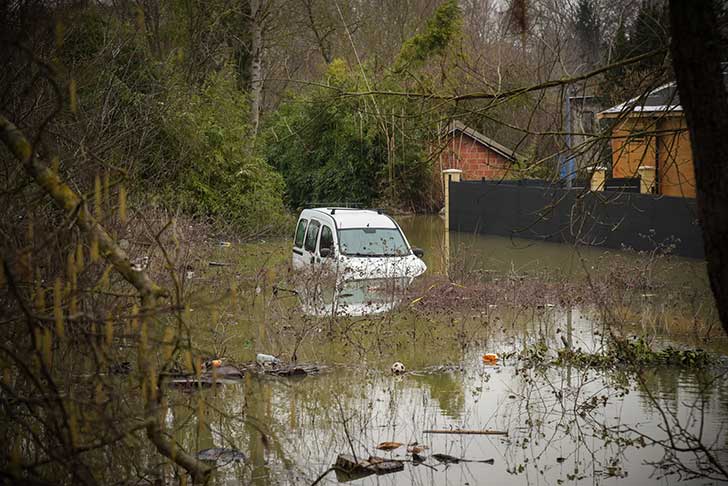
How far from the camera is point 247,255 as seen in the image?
24.5 meters

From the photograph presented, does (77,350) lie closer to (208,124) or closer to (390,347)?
(390,347)

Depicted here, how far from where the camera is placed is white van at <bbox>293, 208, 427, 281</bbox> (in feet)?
55.2

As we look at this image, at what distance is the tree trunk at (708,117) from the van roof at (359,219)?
13113 mm

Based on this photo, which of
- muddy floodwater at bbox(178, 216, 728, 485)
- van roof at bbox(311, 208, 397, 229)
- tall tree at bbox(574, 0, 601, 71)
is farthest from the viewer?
van roof at bbox(311, 208, 397, 229)

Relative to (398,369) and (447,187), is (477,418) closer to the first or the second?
(398,369)

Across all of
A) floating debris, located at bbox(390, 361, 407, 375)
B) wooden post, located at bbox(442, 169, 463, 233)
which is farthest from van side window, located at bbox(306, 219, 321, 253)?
wooden post, located at bbox(442, 169, 463, 233)

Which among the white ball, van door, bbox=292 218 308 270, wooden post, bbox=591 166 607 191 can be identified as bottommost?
the white ball

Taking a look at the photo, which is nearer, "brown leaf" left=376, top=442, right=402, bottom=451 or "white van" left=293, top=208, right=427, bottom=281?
"brown leaf" left=376, top=442, right=402, bottom=451

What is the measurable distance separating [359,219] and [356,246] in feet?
3.25

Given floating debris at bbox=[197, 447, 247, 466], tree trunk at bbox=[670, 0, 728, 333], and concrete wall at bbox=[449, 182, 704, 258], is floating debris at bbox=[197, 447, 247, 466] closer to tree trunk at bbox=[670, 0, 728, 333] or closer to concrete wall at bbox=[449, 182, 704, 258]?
tree trunk at bbox=[670, 0, 728, 333]

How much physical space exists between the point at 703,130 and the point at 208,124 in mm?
24975

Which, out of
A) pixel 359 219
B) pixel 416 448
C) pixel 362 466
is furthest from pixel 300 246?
pixel 362 466

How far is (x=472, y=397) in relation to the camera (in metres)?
12.0

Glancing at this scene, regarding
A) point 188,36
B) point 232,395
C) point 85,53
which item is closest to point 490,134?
point 188,36
